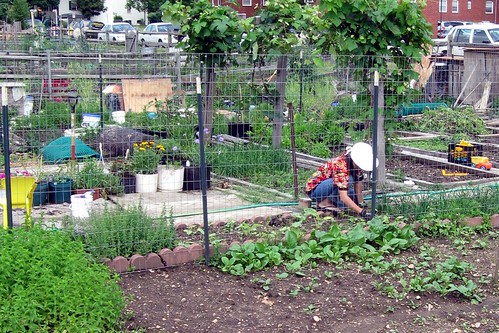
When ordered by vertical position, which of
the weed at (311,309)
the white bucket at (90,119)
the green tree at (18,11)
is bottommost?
the weed at (311,309)

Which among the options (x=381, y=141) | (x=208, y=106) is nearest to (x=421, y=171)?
(x=381, y=141)

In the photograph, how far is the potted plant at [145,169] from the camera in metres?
9.39

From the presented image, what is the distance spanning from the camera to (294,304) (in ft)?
18.6

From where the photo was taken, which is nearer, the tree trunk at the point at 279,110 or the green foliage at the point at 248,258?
the green foliage at the point at 248,258

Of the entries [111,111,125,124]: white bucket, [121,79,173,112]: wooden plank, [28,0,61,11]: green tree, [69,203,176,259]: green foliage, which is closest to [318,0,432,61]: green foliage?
[69,203,176,259]: green foliage

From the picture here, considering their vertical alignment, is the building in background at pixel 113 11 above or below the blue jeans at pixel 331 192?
above

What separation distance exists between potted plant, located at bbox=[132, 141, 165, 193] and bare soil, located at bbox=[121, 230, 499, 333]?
10.3 feet

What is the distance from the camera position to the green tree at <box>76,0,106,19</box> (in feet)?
204

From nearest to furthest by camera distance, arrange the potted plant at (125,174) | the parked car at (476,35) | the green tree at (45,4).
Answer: the potted plant at (125,174) → the parked car at (476,35) → the green tree at (45,4)

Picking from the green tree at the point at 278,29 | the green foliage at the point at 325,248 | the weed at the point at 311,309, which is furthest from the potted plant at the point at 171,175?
the weed at the point at 311,309

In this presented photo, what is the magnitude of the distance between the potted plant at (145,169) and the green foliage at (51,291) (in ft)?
14.0

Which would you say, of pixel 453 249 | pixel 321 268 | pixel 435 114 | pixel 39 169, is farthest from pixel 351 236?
pixel 435 114

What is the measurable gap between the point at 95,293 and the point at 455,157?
7.58m

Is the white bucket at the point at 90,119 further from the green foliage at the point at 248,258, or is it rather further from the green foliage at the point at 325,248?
the green foliage at the point at 248,258
